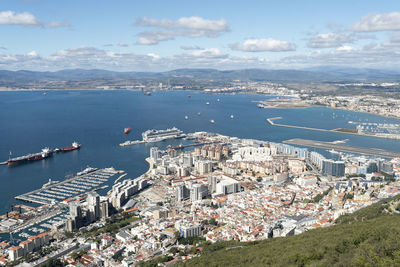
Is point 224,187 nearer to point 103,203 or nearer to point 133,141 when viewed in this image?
point 103,203

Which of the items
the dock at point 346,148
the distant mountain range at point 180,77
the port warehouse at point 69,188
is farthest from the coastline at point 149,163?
the distant mountain range at point 180,77

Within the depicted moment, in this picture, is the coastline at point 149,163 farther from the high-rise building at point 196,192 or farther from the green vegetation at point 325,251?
the green vegetation at point 325,251

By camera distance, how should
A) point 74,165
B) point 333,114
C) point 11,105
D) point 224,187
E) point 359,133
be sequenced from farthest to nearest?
point 11,105 < point 333,114 < point 359,133 < point 74,165 < point 224,187

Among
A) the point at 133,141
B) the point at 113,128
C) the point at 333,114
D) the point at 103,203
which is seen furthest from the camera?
the point at 333,114

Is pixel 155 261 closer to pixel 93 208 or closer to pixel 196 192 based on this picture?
pixel 93 208

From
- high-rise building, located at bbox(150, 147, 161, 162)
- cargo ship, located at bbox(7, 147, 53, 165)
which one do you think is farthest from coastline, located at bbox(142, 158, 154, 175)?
cargo ship, located at bbox(7, 147, 53, 165)

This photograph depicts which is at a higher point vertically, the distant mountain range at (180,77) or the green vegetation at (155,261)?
the distant mountain range at (180,77)

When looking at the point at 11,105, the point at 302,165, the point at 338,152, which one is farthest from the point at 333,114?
the point at 11,105

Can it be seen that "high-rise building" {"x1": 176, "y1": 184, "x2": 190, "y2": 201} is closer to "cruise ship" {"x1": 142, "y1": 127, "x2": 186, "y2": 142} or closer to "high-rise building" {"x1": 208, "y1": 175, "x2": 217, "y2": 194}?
"high-rise building" {"x1": 208, "y1": 175, "x2": 217, "y2": 194}
